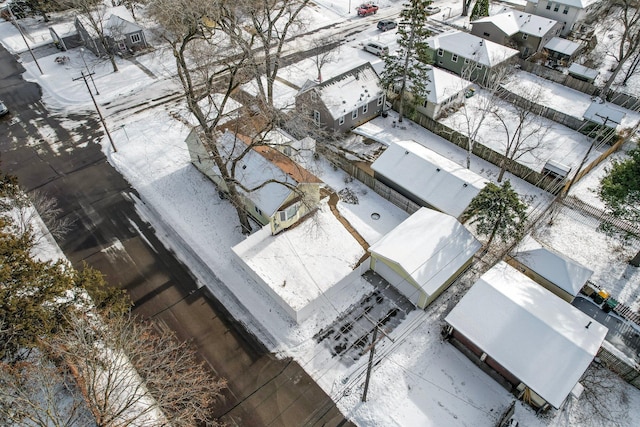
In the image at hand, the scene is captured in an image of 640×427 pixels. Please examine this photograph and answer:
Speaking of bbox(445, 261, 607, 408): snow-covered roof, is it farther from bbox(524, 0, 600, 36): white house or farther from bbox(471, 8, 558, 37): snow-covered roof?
bbox(524, 0, 600, 36): white house

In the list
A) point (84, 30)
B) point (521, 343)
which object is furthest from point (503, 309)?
point (84, 30)

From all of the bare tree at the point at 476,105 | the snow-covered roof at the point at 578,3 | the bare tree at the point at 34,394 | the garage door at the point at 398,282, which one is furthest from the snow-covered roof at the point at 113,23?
the snow-covered roof at the point at 578,3

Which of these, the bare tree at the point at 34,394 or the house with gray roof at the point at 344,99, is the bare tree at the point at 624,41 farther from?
the bare tree at the point at 34,394

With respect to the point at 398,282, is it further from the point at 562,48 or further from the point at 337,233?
the point at 562,48

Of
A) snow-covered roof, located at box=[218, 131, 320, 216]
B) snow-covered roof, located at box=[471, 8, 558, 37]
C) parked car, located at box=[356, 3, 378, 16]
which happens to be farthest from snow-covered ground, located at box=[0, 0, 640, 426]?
snow-covered roof, located at box=[471, 8, 558, 37]

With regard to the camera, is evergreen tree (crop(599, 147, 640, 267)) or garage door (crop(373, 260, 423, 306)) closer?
evergreen tree (crop(599, 147, 640, 267))

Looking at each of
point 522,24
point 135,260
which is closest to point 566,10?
point 522,24
